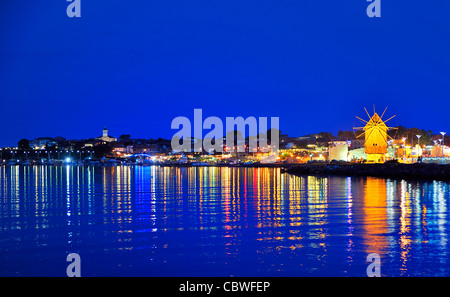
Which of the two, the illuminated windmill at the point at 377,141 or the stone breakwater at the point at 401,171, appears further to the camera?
the illuminated windmill at the point at 377,141

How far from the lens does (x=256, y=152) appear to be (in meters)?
142

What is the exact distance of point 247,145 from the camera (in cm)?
15412

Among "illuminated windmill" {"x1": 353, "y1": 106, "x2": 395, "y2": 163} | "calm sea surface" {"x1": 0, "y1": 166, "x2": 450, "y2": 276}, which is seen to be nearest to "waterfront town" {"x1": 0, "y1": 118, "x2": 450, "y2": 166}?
"illuminated windmill" {"x1": 353, "y1": 106, "x2": 395, "y2": 163}

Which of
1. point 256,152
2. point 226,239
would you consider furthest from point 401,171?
point 256,152

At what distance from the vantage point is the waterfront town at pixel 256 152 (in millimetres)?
81331

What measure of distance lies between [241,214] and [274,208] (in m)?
2.46

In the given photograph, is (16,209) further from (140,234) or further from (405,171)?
(405,171)

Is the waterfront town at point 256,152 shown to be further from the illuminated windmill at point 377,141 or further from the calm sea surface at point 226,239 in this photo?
the calm sea surface at point 226,239

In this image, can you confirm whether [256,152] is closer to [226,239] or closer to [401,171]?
[401,171]

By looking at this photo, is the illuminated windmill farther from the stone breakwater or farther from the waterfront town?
the stone breakwater

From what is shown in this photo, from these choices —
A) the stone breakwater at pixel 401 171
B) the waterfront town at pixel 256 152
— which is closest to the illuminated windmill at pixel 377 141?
the waterfront town at pixel 256 152

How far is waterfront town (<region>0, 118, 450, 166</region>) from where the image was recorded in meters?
81.3

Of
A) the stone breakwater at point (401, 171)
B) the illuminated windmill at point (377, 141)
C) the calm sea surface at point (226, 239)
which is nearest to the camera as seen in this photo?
the calm sea surface at point (226, 239)

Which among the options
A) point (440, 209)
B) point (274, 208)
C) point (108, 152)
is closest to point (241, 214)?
point (274, 208)
